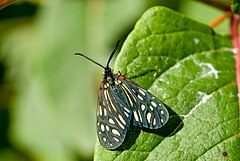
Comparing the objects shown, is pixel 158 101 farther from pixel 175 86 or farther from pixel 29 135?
pixel 29 135

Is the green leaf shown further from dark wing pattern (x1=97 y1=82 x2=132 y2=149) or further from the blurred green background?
the blurred green background

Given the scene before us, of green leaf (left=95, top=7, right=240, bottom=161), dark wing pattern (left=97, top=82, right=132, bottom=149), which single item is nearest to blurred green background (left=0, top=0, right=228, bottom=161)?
green leaf (left=95, top=7, right=240, bottom=161)

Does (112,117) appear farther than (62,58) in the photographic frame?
No

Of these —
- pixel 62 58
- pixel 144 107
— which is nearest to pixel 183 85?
pixel 144 107

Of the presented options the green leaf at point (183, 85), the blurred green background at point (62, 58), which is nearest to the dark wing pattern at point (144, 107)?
the green leaf at point (183, 85)

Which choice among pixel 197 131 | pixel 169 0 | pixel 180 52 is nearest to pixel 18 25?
pixel 169 0

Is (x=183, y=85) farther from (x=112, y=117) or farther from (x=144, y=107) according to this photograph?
(x=112, y=117)
